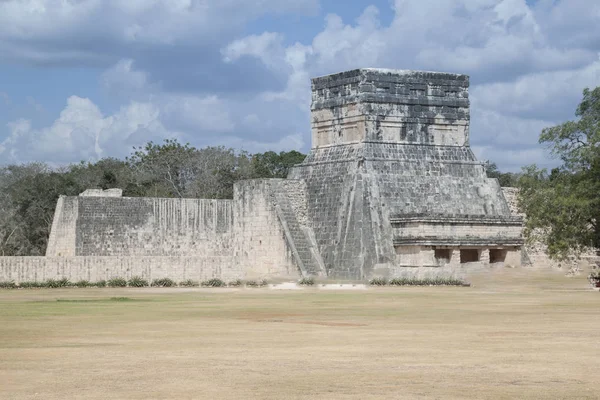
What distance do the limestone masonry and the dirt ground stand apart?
1217 cm

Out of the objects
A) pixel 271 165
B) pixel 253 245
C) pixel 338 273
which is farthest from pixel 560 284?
pixel 271 165

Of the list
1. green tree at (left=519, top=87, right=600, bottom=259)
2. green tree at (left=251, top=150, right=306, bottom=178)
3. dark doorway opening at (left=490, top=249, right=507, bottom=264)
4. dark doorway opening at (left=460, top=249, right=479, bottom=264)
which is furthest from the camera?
green tree at (left=251, top=150, right=306, bottom=178)

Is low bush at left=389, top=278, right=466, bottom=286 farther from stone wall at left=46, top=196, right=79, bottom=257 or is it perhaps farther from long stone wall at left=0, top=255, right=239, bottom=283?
stone wall at left=46, top=196, right=79, bottom=257

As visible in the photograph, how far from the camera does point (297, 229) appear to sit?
3816 centimetres

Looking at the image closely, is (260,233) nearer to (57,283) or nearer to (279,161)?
(57,283)

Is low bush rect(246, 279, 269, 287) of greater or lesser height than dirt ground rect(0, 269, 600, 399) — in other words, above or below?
above

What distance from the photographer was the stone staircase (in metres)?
37.1

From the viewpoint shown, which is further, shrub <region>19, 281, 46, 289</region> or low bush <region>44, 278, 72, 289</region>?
low bush <region>44, 278, 72, 289</region>

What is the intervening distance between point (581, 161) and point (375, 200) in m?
7.92

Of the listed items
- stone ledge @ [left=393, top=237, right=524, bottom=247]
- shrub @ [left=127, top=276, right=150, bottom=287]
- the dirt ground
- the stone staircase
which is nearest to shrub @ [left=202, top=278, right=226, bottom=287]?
shrub @ [left=127, top=276, right=150, bottom=287]

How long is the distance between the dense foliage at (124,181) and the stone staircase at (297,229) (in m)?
15.3

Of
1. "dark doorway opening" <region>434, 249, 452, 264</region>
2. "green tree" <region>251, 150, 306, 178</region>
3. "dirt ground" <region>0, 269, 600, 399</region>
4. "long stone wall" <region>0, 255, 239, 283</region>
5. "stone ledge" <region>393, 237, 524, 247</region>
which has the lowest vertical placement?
"dirt ground" <region>0, 269, 600, 399</region>

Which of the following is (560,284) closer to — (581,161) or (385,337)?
(581,161)

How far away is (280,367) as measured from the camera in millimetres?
11562
